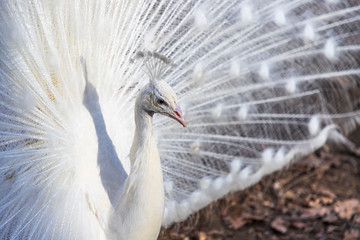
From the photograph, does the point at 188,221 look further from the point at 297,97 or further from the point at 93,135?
the point at 93,135

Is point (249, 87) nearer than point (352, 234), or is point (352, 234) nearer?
point (249, 87)

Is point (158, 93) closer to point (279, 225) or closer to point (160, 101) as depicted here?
point (160, 101)

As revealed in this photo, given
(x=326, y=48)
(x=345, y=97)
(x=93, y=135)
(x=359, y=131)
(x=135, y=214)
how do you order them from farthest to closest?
(x=359, y=131), (x=345, y=97), (x=326, y=48), (x=93, y=135), (x=135, y=214)

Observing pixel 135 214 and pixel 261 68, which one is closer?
pixel 135 214

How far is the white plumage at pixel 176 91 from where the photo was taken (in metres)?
1.87

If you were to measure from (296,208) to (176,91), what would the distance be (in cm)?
120

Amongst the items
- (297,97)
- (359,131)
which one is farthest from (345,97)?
Answer: (359,131)

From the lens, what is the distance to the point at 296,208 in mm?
3090

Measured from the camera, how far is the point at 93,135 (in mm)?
1938

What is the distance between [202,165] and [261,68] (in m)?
0.57

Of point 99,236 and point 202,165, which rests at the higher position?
point 202,165

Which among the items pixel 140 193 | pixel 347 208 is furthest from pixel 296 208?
pixel 140 193

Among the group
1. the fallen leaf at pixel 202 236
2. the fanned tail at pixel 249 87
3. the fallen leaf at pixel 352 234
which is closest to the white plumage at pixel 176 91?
the fanned tail at pixel 249 87

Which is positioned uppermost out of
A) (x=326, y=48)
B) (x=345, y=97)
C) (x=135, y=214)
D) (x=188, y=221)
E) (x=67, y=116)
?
(x=326, y=48)
